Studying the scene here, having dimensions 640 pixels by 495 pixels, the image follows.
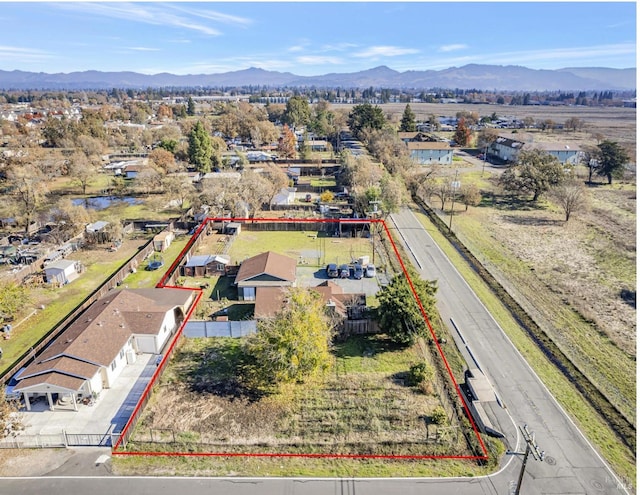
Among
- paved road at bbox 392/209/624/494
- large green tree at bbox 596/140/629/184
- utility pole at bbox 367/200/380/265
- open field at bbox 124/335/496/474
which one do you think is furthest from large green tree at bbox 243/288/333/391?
large green tree at bbox 596/140/629/184

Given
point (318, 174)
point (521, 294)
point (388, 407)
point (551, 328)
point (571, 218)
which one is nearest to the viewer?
point (388, 407)

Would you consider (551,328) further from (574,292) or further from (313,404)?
(313,404)

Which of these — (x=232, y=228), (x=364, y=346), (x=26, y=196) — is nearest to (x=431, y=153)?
(x=232, y=228)

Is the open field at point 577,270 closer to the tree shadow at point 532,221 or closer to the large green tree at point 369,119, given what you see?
the tree shadow at point 532,221

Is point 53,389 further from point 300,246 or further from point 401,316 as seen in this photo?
point 300,246

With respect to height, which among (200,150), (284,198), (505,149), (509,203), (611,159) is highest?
(611,159)

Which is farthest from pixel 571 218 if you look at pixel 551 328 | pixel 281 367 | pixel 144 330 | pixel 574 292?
pixel 144 330

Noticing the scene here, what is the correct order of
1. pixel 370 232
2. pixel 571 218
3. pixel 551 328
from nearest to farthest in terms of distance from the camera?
pixel 551 328 < pixel 370 232 < pixel 571 218
